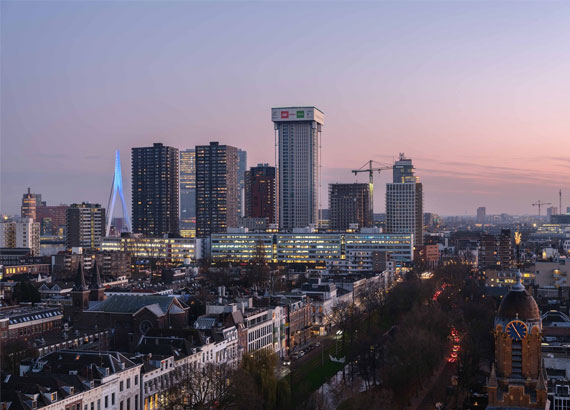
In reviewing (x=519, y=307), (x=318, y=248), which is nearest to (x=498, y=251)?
(x=318, y=248)

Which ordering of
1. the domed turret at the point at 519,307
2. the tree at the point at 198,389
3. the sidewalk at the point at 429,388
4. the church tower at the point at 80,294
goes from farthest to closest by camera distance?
1. the church tower at the point at 80,294
2. the sidewalk at the point at 429,388
3. the tree at the point at 198,389
4. the domed turret at the point at 519,307

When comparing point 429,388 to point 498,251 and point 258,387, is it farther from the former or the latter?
point 498,251

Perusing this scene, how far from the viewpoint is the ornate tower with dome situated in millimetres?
33844

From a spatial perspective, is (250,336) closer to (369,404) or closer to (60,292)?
(369,404)

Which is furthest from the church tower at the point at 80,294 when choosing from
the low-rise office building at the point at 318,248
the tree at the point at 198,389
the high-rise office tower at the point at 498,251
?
the high-rise office tower at the point at 498,251

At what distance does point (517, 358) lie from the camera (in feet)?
115

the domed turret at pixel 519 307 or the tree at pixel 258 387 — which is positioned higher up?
the domed turret at pixel 519 307

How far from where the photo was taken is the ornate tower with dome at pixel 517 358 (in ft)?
111

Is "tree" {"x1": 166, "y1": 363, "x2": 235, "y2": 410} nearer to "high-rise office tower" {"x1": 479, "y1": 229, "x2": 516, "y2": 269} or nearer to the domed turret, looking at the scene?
the domed turret

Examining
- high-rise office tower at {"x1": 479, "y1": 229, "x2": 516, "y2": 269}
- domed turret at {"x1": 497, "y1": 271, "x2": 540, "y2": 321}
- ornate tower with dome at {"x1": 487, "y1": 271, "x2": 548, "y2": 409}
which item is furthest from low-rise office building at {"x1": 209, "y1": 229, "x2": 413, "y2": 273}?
ornate tower with dome at {"x1": 487, "y1": 271, "x2": 548, "y2": 409}

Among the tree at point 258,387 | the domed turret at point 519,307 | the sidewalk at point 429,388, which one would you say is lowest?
the sidewalk at point 429,388

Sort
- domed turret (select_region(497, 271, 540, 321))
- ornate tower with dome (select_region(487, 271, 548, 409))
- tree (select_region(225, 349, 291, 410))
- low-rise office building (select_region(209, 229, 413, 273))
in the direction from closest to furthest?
ornate tower with dome (select_region(487, 271, 548, 409)), domed turret (select_region(497, 271, 540, 321)), tree (select_region(225, 349, 291, 410)), low-rise office building (select_region(209, 229, 413, 273))

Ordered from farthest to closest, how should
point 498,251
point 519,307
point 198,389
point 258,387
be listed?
point 498,251
point 258,387
point 198,389
point 519,307

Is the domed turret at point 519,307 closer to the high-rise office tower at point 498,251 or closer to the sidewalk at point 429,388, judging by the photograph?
the sidewalk at point 429,388
